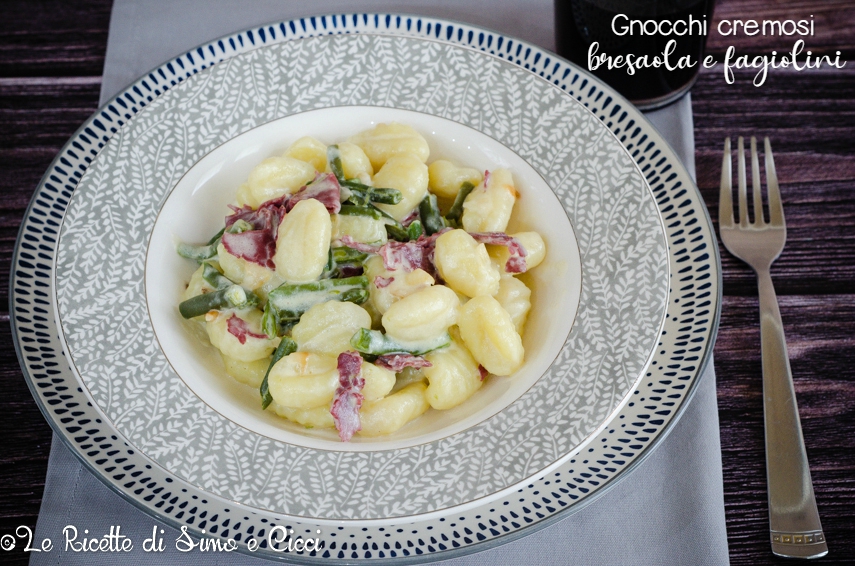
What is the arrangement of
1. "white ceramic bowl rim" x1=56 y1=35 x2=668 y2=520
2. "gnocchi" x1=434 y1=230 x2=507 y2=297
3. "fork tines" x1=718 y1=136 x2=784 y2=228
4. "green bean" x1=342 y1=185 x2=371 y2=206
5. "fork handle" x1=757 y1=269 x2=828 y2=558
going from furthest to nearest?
"fork tines" x1=718 y1=136 x2=784 y2=228
"green bean" x1=342 y1=185 x2=371 y2=206
"gnocchi" x1=434 y1=230 x2=507 y2=297
"fork handle" x1=757 y1=269 x2=828 y2=558
"white ceramic bowl rim" x1=56 y1=35 x2=668 y2=520

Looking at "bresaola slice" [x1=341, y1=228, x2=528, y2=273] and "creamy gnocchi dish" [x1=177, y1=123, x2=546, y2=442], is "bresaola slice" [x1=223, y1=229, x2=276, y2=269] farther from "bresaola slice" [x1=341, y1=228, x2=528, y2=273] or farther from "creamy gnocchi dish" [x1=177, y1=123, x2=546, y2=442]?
"bresaola slice" [x1=341, y1=228, x2=528, y2=273]

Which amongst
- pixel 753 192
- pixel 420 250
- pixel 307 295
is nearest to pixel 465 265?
pixel 420 250

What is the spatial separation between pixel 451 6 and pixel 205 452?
58.2 inches

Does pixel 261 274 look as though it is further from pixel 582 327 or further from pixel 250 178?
pixel 582 327

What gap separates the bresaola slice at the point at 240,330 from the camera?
4.85 feet

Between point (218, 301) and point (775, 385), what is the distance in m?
1.15

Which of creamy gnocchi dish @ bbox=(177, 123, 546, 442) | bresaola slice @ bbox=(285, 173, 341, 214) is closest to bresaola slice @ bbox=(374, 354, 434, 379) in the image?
creamy gnocchi dish @ bbox=(177, 123, 546, 442)

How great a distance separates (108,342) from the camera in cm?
140

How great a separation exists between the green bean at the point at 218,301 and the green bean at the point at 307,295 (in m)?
0.06

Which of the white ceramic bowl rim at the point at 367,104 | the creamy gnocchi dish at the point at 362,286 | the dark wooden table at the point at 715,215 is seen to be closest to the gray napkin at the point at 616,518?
the dark wooden table at the point at 715,215

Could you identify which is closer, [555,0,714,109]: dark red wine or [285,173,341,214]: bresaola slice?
[285,173,341,214]: bresaola slice

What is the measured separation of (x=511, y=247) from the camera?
1.55m

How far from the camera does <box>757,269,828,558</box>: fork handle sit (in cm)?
136

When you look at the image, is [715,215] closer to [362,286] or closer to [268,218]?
[362,286]
